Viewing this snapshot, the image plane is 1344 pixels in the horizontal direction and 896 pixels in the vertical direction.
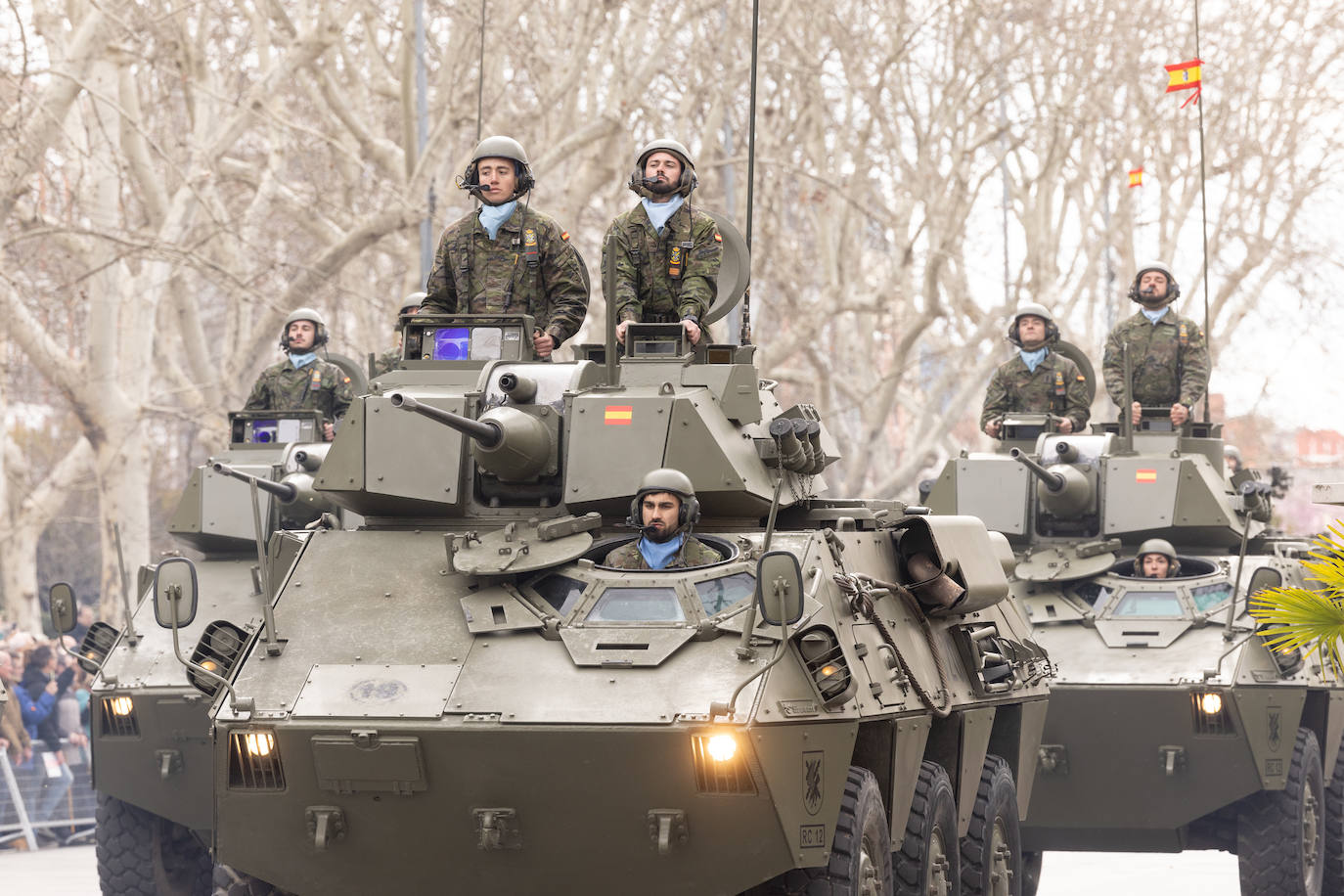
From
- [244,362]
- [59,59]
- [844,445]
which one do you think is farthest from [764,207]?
[844,445]

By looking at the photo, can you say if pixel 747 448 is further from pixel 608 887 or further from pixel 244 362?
pixel 244 362

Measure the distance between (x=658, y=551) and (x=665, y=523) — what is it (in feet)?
0.49

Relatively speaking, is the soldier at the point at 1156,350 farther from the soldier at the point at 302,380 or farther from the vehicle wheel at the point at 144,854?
the vehicle wheel at the point at 144,854

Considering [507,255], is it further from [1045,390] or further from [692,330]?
[1045,390]

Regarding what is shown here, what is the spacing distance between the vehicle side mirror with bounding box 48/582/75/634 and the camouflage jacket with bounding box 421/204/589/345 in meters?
2.47

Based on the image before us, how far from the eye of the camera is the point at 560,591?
10.8 meters

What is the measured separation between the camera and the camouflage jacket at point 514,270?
1295 cm

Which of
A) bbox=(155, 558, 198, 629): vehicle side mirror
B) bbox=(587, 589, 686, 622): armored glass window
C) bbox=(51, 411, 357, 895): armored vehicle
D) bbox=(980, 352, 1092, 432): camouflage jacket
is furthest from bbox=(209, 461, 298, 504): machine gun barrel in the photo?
bbox=(980, 352, 1092, 432): camouflage jacket

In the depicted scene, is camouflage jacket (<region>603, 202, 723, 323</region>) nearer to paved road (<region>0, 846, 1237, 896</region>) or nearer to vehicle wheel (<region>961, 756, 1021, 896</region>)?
vehicle wheel (<region>961, 756, 1021, 896</region>)

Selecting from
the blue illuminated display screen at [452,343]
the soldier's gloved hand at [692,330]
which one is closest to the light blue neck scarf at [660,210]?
the soldier's gloved hand at [692,330]

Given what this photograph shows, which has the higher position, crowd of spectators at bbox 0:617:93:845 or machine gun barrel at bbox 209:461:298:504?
machine gun barrel at bbox 209:461:298:504

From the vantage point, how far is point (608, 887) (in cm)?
1012

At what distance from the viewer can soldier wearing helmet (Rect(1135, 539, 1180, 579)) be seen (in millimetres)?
16438

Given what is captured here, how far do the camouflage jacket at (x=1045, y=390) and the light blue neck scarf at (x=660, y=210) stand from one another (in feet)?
21.6
